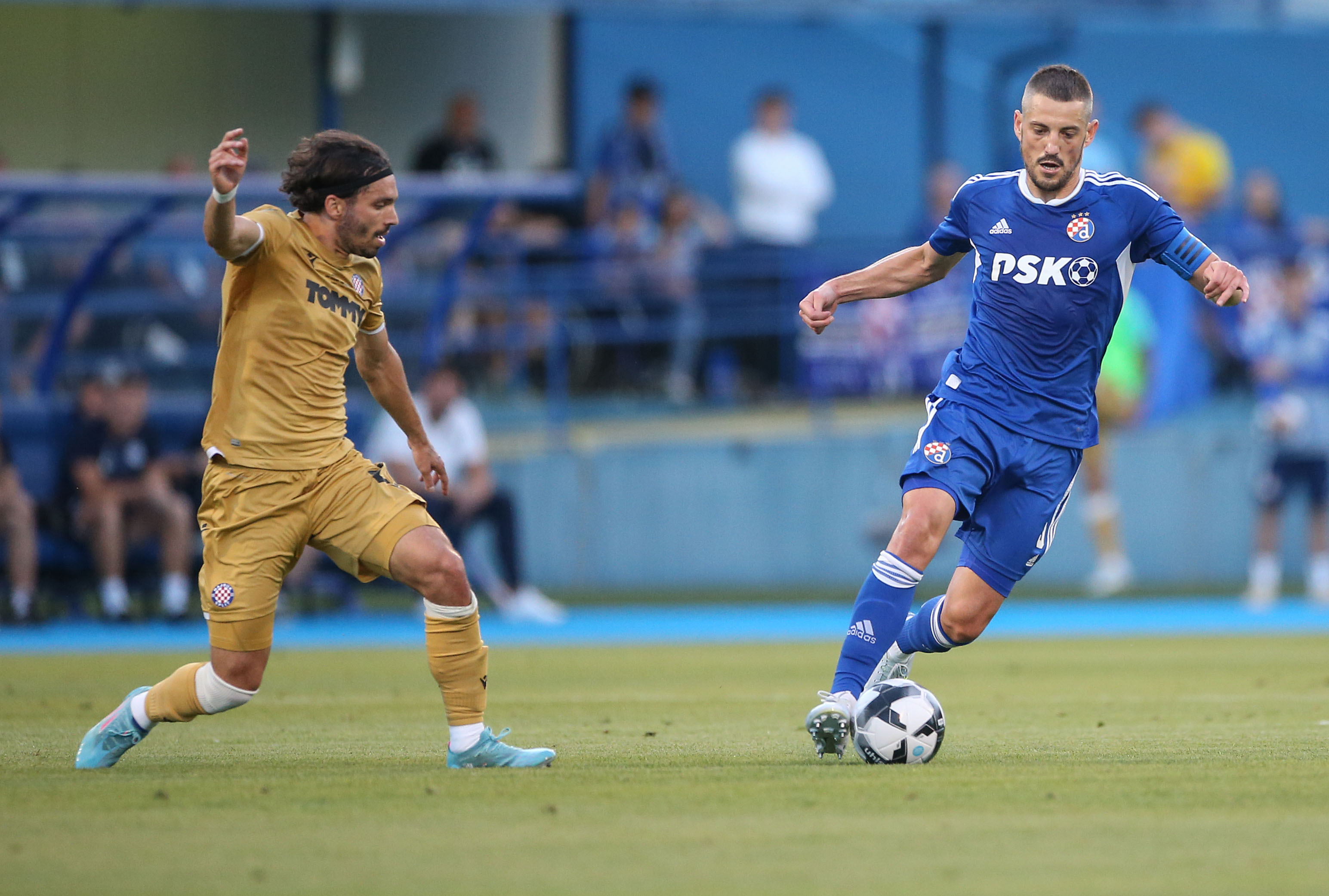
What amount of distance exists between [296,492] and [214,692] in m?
0.73

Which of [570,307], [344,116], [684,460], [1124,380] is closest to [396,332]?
[570,307]

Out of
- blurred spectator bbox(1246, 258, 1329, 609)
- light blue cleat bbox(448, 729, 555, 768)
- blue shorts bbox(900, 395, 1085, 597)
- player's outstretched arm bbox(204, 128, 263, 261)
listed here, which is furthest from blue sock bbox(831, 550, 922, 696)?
blurred spectator bbox(1246, 258, 1329, 609)

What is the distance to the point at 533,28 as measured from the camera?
21.6 meters

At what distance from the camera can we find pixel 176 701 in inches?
239

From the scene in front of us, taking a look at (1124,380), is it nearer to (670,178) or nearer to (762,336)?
(762,336)

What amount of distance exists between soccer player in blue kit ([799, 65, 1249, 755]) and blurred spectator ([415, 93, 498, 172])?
11798 millimetres

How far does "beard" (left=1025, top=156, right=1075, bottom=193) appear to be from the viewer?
6.59 m

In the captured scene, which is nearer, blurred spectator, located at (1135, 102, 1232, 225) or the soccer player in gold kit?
the soccer player in gold kit

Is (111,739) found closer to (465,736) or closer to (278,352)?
(465,736)

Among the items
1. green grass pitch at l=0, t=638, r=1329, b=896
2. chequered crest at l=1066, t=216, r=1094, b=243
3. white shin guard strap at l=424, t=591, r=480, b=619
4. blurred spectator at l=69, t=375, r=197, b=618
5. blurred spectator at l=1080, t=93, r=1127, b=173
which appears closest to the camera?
green grass pitch at l=0, t=638, r=1329, b=896

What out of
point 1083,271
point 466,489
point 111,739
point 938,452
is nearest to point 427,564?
point 111,739

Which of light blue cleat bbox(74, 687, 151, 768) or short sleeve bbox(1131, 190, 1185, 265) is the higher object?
short sleeve bbox(1131, 190, 1185, 265)

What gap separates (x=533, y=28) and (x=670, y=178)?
A: 4.25 m

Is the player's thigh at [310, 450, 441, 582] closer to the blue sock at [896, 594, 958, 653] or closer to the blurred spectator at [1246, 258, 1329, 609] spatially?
the blue sock at [896, 594, 958, 653]
